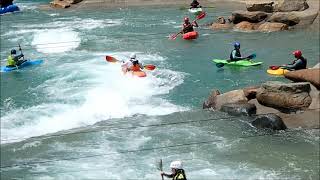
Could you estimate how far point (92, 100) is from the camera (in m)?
20.3

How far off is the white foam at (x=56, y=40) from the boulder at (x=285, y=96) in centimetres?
1447

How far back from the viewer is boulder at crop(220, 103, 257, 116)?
56.2 ft

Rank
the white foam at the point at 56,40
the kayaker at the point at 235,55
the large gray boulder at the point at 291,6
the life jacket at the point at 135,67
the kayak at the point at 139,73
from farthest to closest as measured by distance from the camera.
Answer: the large gray boulder at the point at 291,6 → the white foam at the point at 56,40 → the kayaker at the point at 235,55 → the life jacket at the point at 135,67 → the kayak at the point at 139,73

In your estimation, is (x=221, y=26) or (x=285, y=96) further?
(x=221, y=26)

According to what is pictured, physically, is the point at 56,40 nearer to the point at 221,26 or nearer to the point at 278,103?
the point at 221,26

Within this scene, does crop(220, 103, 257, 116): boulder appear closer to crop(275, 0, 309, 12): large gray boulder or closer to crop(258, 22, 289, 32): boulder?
crop(258, 22, 289, 32): boulder

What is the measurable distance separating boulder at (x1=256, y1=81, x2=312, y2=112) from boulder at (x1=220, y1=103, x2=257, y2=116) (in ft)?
1.64

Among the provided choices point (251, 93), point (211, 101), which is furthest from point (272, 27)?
point (211, 101)

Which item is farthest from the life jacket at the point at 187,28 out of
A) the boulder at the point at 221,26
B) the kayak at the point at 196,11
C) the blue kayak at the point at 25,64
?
the blue kayak at the point at 25,64

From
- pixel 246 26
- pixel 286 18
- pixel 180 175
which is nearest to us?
pixel 180 175

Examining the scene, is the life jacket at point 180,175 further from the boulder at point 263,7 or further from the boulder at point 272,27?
the boulder at point 263,7

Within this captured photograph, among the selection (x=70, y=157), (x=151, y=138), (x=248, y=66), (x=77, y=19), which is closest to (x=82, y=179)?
(x=70, y=157)

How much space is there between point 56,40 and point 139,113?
14.1 meters

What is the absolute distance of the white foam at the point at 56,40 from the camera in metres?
Answer: 29.2
